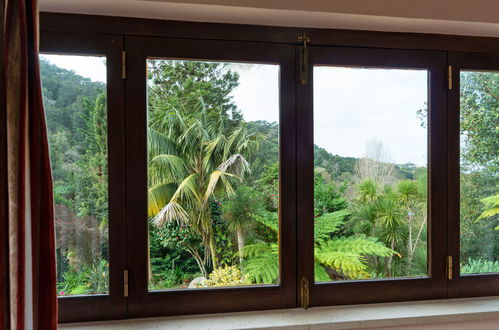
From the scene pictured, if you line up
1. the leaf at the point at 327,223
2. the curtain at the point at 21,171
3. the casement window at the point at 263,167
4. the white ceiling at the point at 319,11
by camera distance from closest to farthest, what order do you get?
the curtain at the point at 21,171 < the white ceiling at the point at 319,11 < the casement window at the point at 263,167 < the leaf at the point at 327,223

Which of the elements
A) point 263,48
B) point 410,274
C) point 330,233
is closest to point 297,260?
point 330,233

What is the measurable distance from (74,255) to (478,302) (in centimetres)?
164

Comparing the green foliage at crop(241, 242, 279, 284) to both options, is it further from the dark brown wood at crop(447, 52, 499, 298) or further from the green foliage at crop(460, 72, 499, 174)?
the green foliage at crop(460, 72, 499, 174)

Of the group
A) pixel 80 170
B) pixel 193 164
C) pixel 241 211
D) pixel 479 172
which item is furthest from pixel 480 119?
pixel 80 170

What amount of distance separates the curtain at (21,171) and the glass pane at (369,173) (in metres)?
0.98

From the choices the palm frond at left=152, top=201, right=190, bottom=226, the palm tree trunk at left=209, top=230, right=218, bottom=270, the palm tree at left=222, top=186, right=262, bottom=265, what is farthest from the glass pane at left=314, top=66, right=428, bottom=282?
the palm frond at left=152, top=201, right=190, bottom=226

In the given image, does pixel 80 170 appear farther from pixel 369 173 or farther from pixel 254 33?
pixel 369 173

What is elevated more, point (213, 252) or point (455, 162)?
point (455, 162)

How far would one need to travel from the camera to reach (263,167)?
1.44m

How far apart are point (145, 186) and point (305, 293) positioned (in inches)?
29.8

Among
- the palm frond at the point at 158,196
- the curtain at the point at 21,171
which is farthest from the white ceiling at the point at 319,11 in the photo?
→ the palm frond at the point at 158,196

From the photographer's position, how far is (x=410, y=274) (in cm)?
153

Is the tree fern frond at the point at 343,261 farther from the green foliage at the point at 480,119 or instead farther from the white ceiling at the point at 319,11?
the white ceiling at the point at 319,11

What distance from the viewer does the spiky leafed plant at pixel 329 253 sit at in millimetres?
1442
